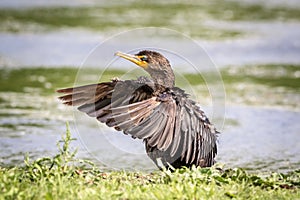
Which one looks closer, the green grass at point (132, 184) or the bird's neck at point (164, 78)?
the green grass at point (132, 184)

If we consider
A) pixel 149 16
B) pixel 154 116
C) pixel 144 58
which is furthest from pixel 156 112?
pixel 149 16

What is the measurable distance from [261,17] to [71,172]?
44.5 feet

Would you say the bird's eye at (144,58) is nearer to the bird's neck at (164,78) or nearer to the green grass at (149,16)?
the bird's neck at (164,78)

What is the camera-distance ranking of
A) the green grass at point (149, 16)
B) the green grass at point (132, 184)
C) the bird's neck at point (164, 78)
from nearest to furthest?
the green grass at point (132, 184), the bird's neck at point (164, 78), the green grass at point (149, 16)

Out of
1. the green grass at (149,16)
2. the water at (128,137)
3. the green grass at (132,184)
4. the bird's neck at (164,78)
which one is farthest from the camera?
the green grass at (149,16)

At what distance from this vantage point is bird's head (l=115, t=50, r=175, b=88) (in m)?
6.60

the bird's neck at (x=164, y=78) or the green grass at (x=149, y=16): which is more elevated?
the green grass at (x=149, y=16)

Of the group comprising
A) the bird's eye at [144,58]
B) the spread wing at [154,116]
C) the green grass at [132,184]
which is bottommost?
the green grass at [132,184]

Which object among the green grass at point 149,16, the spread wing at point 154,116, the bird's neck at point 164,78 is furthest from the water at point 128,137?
the bird's neck at point 164,78

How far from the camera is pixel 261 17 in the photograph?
18.5m

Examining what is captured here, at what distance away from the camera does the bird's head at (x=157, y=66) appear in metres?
6.60

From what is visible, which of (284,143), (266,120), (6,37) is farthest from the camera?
(6,37)

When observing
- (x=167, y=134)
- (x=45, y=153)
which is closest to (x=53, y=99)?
(x=45, y=153)

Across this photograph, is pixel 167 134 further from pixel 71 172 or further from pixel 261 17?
pixel 261 17
